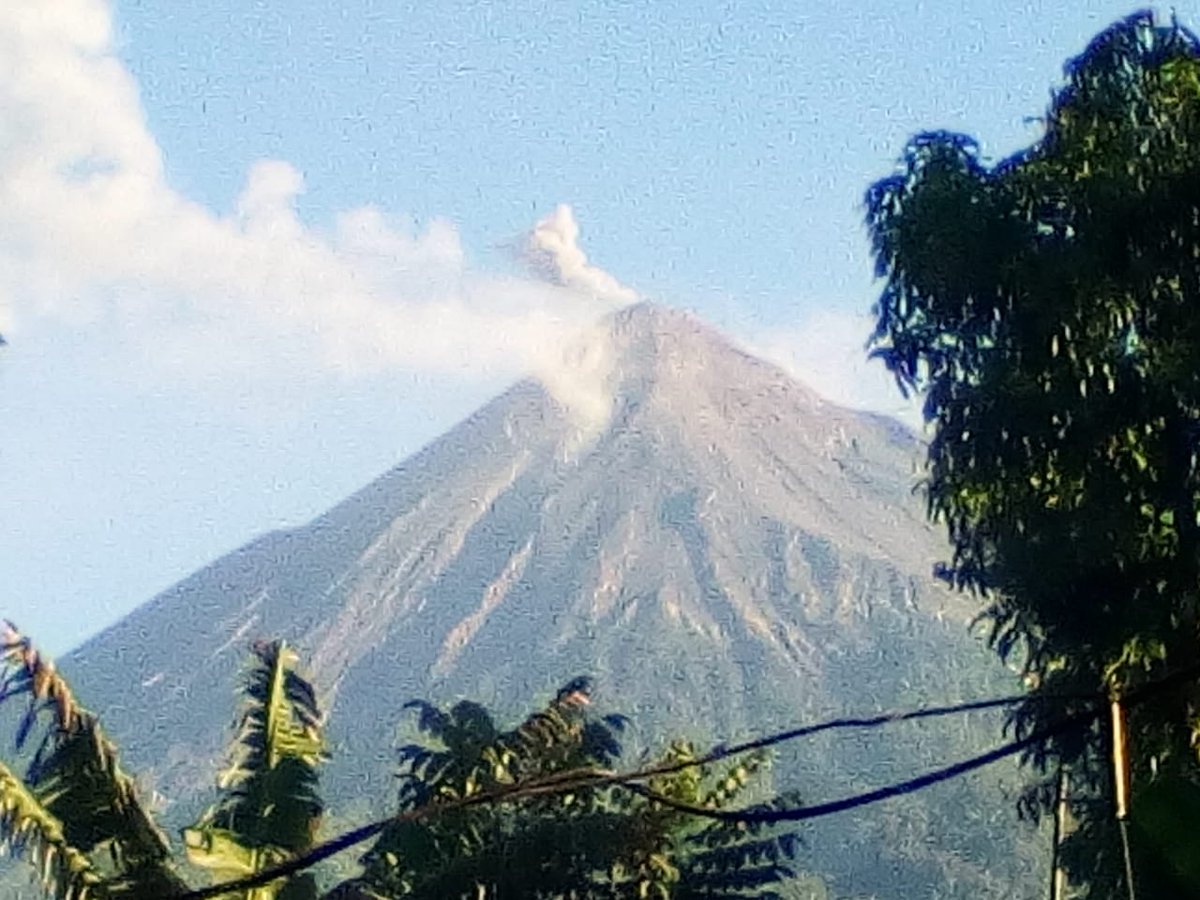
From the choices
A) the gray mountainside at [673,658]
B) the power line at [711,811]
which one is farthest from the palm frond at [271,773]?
the gray mountainside at [673,658]

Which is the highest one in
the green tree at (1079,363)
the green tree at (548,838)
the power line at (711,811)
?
the green tree at (1079,363)

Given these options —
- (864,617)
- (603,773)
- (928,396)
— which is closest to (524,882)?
(928,396)

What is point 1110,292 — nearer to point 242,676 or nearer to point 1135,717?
point 1135,717

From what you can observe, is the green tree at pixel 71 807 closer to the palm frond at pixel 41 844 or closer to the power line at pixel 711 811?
the palm frond at pixel 41 844

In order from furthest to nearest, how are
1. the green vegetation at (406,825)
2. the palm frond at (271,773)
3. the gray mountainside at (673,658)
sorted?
the gray mountainside at (673,658) < the palm frond at (271,773) < the green vegetation at (406,825)

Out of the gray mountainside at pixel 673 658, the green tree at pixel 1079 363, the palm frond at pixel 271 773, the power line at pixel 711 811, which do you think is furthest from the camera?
the gray mountainside at pixel 673 658

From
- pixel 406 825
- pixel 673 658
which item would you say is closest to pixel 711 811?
pixel 406 825

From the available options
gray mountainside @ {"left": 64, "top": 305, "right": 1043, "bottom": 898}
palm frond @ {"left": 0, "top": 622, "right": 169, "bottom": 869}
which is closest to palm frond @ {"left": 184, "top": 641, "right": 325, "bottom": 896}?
palm frond @ {"left": 0, "top": 622, "right": 169, "bottom": 869}
